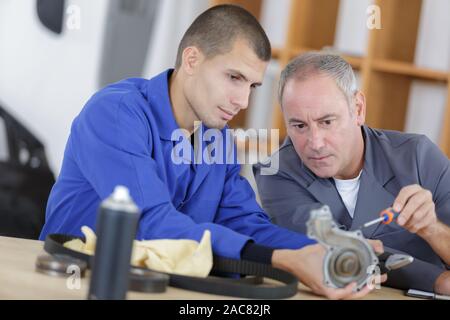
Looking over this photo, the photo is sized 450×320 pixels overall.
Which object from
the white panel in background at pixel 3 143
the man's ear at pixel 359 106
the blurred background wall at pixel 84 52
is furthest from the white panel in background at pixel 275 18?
the man's ear at pixel 359 106

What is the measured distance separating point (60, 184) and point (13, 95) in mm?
2524

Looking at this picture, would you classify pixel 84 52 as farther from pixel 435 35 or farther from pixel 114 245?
pixel 114 245

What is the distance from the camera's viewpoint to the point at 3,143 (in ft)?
14.3

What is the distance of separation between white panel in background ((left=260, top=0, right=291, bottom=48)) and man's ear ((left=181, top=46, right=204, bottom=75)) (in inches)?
66.6

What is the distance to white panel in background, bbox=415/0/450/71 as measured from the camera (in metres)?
3.35

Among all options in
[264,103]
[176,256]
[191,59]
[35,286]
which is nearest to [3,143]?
[264,103]

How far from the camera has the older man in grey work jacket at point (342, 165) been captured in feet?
6.82

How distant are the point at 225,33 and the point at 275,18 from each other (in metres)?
1.82

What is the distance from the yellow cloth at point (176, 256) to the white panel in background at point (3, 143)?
289 centimetres

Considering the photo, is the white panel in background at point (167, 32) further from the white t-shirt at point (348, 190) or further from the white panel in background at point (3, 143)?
the white t-shirt at point (348, 190)

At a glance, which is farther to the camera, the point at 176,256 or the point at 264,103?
the point at 264,103
